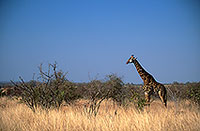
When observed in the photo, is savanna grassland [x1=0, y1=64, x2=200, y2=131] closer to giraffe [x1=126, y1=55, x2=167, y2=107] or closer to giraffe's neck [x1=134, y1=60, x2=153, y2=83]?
giraffe [x1=126, y1=55, x2=167, y2=107]

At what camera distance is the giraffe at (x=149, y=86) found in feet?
25.1

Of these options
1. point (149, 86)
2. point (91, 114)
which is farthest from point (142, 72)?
point (91, 114)

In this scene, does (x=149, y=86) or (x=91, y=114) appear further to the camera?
(x=149, y=86)

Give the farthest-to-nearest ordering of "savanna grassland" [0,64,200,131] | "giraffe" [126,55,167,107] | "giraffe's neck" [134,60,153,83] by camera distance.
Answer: "giraffe's neck" [134,60,153,83], "giraffe" [126,55,167,107], "savanna grassland" [0,64,200,131]

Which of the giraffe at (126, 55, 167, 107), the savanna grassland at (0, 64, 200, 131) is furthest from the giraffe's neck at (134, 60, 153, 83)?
the savanna grassland at (0, 64, 200, 131)

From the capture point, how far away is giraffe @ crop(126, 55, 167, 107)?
766cm

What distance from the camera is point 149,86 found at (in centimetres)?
768

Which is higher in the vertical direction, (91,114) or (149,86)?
(149,86)

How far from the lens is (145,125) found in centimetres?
508

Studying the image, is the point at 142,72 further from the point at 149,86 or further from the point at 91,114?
the point at 91,114

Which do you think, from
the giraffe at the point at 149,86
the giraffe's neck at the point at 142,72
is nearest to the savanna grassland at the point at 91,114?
the giraffe at the point at 149,86

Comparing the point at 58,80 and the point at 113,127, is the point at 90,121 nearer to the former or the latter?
the point at 113,127

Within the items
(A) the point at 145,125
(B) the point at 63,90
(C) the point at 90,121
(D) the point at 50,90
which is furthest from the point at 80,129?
(B) the point at 63,90

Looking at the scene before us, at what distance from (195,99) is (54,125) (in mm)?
8805
